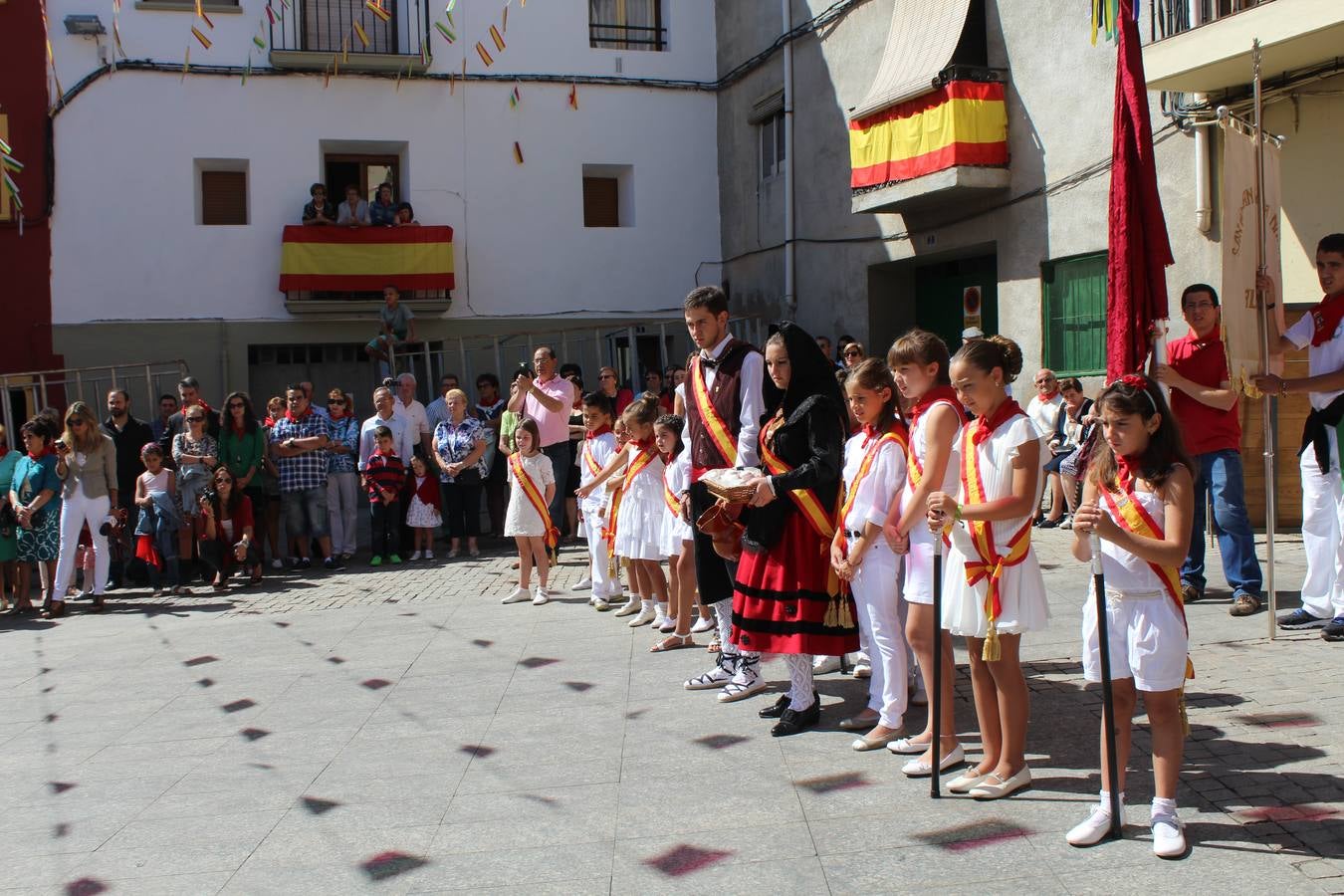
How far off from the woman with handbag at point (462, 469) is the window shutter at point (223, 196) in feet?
25.9

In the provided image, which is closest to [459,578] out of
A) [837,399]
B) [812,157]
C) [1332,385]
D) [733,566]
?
[733,566]

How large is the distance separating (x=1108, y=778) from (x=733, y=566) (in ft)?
7.80

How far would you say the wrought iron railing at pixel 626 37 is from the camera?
65.3ft

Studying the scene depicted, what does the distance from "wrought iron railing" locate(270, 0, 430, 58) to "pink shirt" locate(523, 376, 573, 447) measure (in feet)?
29.9

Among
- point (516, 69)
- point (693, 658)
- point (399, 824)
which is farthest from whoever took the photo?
point (516, 69)

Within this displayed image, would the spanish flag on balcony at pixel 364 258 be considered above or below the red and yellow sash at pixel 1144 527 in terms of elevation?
above

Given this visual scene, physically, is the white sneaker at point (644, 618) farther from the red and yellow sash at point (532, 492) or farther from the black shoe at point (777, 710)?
the black shoe at point (777, 710)

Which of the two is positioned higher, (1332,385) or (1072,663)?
(1332,385)

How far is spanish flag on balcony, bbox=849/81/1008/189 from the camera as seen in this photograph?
13609 mm

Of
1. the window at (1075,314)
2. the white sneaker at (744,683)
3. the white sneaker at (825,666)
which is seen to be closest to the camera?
the white sneaker at (744,683)

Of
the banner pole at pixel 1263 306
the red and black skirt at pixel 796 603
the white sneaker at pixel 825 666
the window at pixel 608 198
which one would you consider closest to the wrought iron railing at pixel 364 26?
the window at pixel 608 198

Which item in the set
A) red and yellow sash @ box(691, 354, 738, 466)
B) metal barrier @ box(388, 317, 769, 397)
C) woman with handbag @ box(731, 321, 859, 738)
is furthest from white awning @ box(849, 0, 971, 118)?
woman with handbag @ box(731, 321, 859, 738)

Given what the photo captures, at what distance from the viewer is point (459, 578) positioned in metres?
11.2

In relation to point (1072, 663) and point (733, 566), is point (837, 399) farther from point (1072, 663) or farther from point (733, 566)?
point (1072, 663)
